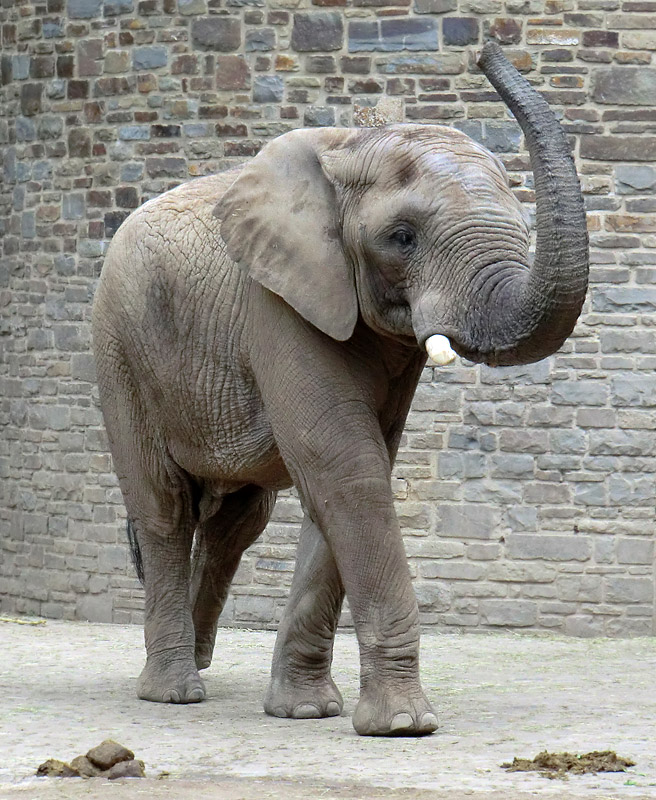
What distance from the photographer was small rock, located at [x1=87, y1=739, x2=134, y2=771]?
18.8ft

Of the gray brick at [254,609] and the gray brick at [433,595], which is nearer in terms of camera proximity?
the gray brick at [433,595]

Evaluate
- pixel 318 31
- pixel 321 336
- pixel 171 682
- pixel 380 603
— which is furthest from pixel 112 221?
pixel 380 603

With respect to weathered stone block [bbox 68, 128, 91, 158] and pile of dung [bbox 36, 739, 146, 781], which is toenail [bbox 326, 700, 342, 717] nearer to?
pile of dung [bbox 36, 739, 146, 781]

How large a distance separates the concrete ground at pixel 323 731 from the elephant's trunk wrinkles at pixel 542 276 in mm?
1476

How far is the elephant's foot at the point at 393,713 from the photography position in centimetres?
627

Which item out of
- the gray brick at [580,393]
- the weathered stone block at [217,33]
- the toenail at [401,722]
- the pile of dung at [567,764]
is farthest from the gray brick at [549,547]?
the pile of dung at [567,764]

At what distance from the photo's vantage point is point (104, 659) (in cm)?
967

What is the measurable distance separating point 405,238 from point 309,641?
1.85 meters

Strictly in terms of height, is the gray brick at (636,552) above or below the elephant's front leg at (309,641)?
below

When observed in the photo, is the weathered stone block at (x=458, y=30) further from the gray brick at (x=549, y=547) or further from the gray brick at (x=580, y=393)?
the gray brick at (x=549, y=547)

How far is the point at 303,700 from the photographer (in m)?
6.91

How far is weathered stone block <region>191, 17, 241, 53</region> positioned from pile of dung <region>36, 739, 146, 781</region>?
7307 mm

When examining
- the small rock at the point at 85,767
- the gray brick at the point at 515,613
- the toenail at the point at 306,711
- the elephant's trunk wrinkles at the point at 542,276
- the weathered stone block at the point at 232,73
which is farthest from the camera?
the weathered stone block at the point at 232,73

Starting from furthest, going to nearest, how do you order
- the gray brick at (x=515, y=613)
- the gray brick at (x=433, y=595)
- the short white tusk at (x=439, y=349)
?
the gray brick at (x=433, y=595) < the gray brick at (x=515, y=613) < the short white tusk at (x=439, y=349)
